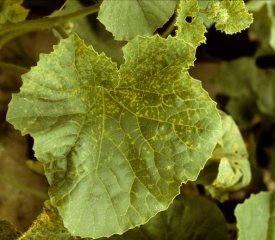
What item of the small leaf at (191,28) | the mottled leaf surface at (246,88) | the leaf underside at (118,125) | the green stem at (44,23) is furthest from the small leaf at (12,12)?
the mottled leaf surface at (246,88)

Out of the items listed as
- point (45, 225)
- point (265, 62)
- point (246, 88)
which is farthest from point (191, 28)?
point (265, 62)

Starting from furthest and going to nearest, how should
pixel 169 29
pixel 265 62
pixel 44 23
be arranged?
pixel 265 62 < pixel 169 29 < pixel 44 23

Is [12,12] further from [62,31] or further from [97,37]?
[97,37]

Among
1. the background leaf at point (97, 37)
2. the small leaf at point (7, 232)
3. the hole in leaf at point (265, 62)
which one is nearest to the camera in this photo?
the small leaf at point (7, 232)

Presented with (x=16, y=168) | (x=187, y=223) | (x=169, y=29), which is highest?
(x=169, y=29)

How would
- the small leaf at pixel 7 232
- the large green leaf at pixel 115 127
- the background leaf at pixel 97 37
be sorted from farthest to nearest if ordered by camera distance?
the background leaf at pixel 97 37
the small leaf at pixel 7 232
the large green leaf at pixel 115 127

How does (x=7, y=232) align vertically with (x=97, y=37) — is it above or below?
below

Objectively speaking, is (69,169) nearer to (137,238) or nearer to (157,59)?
(157,59)

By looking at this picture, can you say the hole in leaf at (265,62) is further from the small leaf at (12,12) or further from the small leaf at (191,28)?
the small leaf at (12,12)
